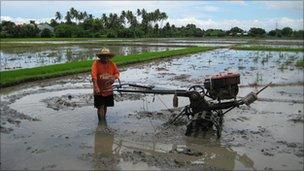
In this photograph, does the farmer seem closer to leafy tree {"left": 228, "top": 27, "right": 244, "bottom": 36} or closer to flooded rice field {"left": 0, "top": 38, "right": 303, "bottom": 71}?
flooded rice field {"left": 0, "top": 38, "right": 303, "bottom": 71}

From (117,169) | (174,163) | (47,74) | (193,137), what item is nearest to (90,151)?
(117,169)

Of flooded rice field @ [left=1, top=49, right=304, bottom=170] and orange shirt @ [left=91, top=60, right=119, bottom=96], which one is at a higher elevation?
orange shirt @ [left=91, top=60, right=119, bottom=96]

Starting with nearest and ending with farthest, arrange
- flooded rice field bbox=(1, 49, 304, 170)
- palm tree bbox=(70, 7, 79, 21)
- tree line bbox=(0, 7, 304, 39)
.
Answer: flooded rice field bbox=(1, 49, 304, 170) < tree line bbox=(0, 7, 304, 39) < palm tree bbox=(70, 7, 79, 21)

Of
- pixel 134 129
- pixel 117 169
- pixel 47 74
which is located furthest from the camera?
pixel 47 74

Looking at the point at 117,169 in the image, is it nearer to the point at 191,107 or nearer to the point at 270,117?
the point at 191,107

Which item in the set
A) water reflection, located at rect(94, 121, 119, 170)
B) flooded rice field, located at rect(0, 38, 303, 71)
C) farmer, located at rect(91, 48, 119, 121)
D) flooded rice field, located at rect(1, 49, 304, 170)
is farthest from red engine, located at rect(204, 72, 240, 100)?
flooded rice field, located at rect(0, 38, 303, 71)

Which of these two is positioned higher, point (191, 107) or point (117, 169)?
point (191, 107)

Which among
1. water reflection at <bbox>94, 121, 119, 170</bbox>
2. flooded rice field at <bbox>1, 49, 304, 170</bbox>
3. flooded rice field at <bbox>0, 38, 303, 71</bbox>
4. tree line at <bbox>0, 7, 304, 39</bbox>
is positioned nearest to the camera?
water reflection at <bbox>94, 121, 119, 170</bbox>

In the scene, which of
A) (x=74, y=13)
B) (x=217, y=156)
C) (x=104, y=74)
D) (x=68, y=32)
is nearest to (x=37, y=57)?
(x=104, y=74)

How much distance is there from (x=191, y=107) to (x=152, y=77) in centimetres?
847

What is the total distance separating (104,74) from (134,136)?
132cm

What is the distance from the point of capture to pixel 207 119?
22.8ft

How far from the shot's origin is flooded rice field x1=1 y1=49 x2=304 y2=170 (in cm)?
579

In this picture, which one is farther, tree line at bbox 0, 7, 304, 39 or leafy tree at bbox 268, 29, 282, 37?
leafy tree at bbox 268, 29, 282, 37
